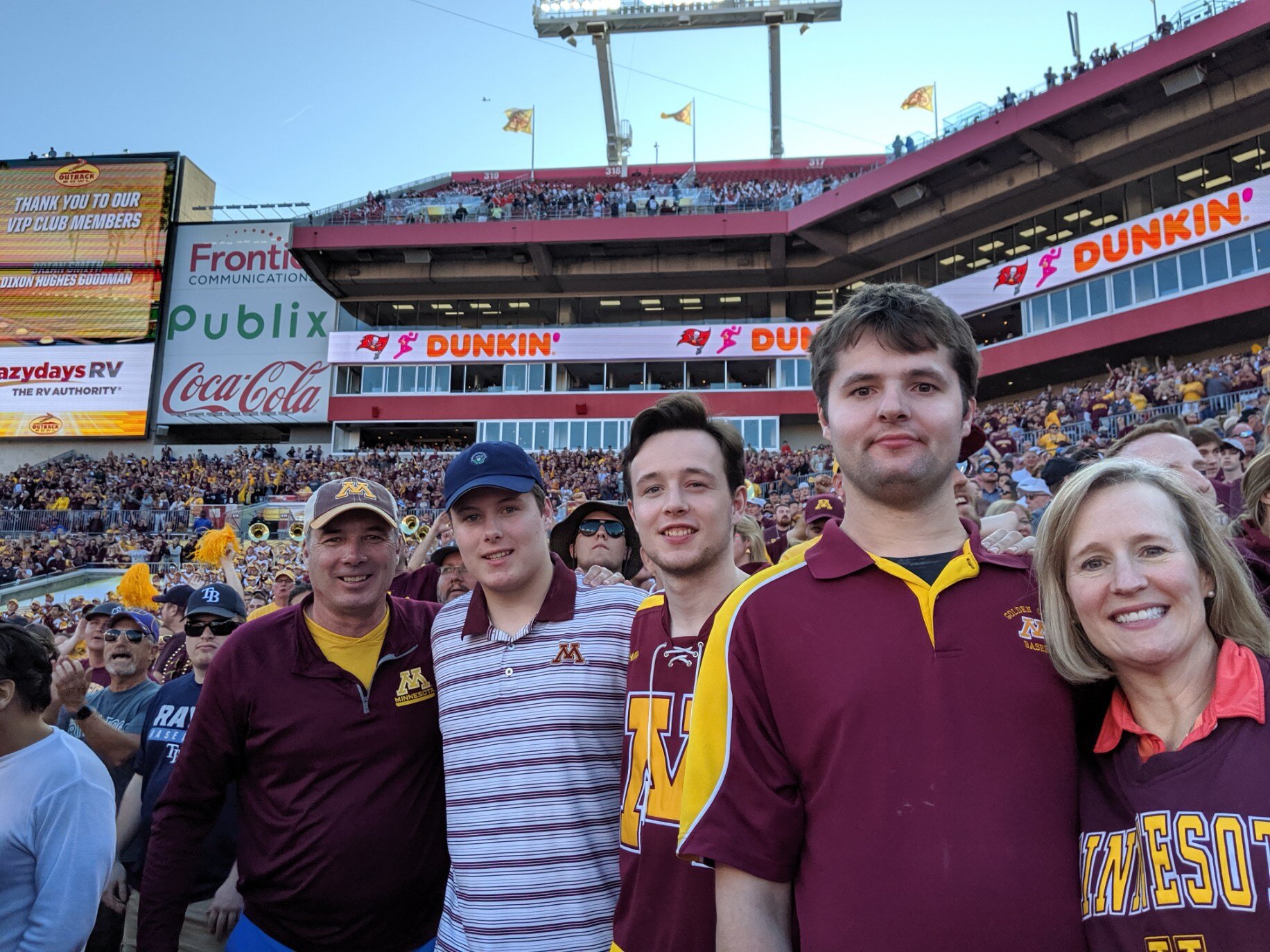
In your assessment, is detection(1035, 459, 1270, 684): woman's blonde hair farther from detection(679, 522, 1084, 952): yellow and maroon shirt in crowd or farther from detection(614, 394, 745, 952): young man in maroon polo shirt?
detection(614, 394, 745, 952): young man in maroon polo shirt

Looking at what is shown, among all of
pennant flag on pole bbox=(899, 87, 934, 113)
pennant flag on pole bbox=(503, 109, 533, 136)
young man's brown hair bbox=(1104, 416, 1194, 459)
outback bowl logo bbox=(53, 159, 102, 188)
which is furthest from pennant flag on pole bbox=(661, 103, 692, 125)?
young man's brown hair bbox=(1104, 416, 1194, 459)

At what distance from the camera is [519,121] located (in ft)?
161

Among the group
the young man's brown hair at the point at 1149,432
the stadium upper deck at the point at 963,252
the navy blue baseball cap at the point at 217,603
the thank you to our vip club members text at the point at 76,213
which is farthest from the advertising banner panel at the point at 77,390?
the young man's brown hair at the point at 1149,432

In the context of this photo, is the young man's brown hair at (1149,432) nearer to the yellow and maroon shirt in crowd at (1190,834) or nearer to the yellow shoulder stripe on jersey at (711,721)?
the yellow and maroon shirt in crowd at (1190,834)

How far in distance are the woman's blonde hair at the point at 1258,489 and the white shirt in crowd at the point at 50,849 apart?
396 centimetres

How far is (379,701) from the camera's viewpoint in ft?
9.26

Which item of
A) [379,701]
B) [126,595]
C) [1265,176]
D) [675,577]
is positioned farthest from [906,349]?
[1265,176]

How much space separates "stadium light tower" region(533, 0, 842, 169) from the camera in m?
40.8

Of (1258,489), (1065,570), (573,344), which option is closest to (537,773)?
(1065,570)

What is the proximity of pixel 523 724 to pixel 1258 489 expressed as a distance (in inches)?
102

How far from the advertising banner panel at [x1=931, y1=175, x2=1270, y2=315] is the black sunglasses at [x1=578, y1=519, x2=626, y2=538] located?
87.0 feet

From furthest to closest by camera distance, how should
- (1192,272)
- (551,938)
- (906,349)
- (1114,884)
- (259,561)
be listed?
(1192,272)
(259,561)
(551,938)
(906,349)
(1114,884)

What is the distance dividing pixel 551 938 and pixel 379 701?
979mm

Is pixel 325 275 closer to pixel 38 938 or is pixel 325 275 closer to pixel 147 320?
pixel 147 320
